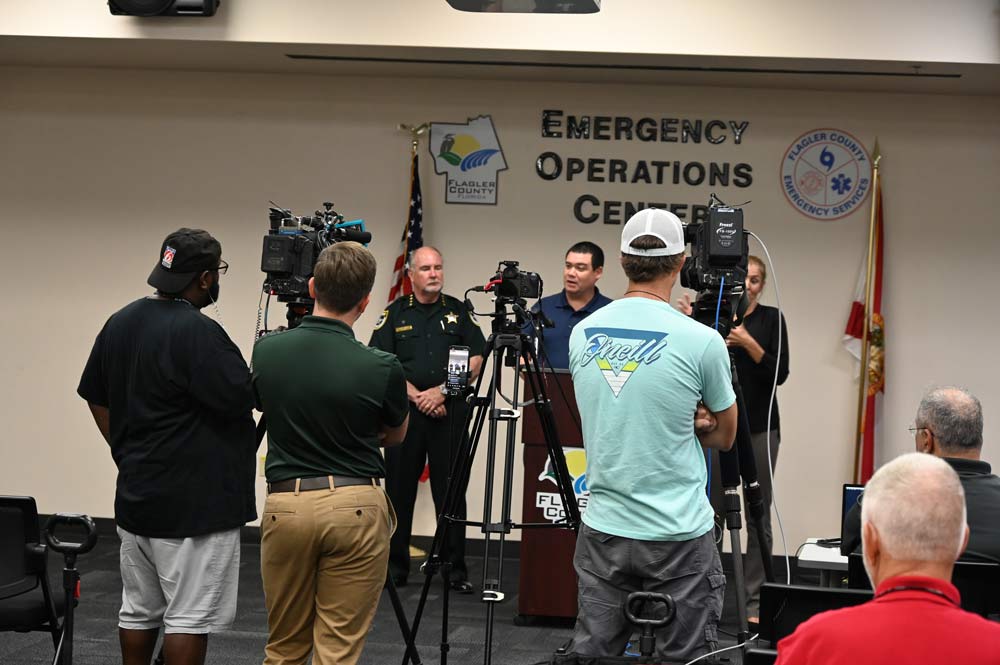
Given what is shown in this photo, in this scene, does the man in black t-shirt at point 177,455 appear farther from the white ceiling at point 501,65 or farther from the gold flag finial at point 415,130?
the gold flag finial at point 415,130

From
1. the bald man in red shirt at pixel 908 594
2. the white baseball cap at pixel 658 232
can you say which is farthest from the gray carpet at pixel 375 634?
the bald man in red shirt at pixel 908 594

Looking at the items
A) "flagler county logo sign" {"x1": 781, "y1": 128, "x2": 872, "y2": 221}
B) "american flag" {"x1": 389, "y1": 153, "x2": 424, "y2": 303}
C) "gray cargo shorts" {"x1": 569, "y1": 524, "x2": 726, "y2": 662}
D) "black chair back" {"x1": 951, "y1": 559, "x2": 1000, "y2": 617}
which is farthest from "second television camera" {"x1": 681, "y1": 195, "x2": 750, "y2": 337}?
"american flag" {"x1": 389, "y1": 153, "x2": 424, "y2": 303}

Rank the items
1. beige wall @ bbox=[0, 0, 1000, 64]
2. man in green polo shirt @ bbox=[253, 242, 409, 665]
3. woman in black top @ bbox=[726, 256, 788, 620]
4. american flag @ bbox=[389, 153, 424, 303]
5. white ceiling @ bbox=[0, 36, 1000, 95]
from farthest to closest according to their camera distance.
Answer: american flag @ bbox=[389, 153, 424, 303]
white ceiling @ bbox=[0, 36, 1000, 95]
beige wall @ bbox=[0, 0, 1000, 64]
woman in black top @ bbox=[726, 256, 788, 620]
man in green polo shirt @ bbox=[253, 242, 409, 665]

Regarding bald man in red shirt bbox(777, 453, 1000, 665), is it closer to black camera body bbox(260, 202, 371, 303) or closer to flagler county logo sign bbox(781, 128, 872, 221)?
black camera body bbox(260, 202, 371, 303)

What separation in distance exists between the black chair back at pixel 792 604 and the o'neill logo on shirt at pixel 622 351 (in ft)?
1.97

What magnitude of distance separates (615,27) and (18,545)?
3.58m

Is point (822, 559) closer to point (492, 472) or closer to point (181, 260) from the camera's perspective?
point (492, 472)

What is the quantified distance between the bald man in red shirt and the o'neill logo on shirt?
3.05 feet

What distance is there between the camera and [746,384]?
4953 mm

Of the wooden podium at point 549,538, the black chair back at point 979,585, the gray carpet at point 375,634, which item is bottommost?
the gray carpet at point 375,634

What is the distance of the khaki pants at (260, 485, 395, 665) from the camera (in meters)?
2.76

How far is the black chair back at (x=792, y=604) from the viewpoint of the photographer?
6.67 feet

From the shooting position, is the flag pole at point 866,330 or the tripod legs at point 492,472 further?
the flag pole at point 866,330

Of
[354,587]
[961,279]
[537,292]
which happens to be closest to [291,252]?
[537,292]
